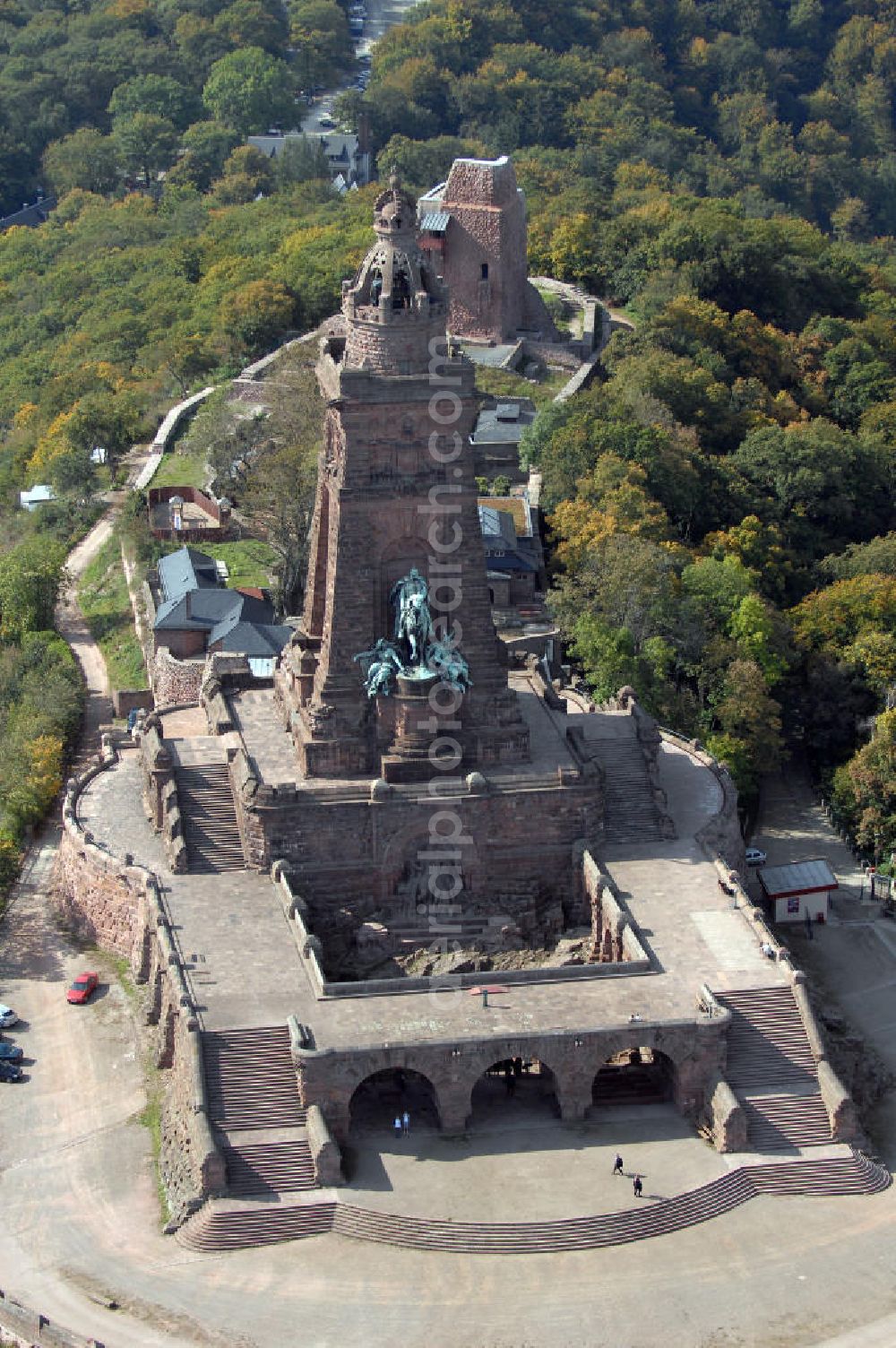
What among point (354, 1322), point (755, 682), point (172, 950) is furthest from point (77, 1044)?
point (755, 682)

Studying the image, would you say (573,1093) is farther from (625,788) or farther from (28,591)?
(28,591)

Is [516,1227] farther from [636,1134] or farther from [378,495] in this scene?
[378,495]

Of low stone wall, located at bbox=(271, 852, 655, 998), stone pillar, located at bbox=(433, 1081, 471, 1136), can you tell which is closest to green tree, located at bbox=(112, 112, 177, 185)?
low stone wall, located at bbox=(271, 852, 655, 998)

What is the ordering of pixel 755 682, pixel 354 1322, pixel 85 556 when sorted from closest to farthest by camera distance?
pixel 354 1322
pixel 755 682
pixel 85 556

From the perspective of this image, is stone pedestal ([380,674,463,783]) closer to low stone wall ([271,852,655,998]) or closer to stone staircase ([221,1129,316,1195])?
low stone wall ([271,852,655,998])

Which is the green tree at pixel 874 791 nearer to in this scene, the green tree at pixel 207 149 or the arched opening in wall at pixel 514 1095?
the arched opening in wall at pixel 514 1095

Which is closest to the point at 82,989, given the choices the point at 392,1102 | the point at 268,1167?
the point at 392,1102
